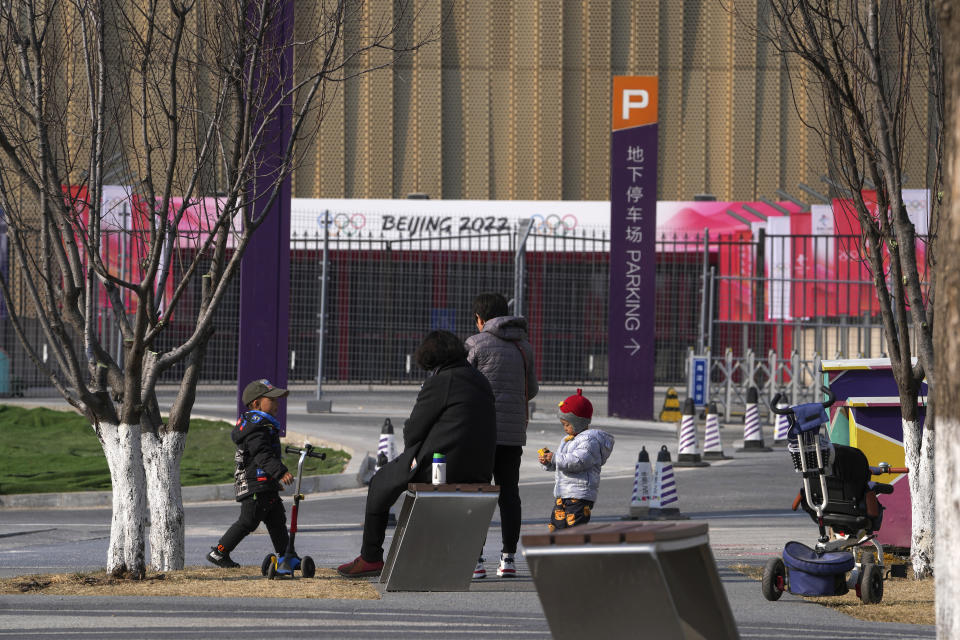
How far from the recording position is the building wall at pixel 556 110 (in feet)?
143

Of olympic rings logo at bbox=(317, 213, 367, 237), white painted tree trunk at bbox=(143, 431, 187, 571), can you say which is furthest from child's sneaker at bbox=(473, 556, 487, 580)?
olympic rings logo at bbox=(317, 213, 367, 237)

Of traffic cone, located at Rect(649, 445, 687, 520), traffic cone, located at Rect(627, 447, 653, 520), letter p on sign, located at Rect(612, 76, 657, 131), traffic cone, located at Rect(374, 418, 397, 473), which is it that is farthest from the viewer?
letter p on sign, located at Rect(612, 76, 657, 131)

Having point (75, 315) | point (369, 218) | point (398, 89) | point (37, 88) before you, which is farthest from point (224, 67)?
point (398, 89)

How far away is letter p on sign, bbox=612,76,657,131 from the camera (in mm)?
23875

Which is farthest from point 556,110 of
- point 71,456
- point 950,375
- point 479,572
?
point 950,375

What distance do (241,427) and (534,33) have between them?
36097 mm

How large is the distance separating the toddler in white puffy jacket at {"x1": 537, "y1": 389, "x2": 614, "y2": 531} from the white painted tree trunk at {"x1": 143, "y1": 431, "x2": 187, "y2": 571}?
236 centimetres

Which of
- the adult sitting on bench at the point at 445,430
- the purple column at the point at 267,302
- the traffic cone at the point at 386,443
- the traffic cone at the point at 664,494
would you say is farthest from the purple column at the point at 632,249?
the adult sitting on bench at the point at 445,430

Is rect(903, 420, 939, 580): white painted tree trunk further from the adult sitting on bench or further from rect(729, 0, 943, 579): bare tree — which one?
the adult sitting on bench

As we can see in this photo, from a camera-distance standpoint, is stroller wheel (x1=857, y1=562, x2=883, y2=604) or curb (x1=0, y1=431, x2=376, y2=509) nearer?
stroller wheel (x1=857, y1=562, x2=883, y2=604)

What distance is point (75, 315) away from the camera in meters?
8.62

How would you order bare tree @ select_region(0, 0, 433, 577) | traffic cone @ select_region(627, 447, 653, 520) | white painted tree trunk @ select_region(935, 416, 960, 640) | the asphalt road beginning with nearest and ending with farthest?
1. white painted tree trunk @ select_region(935, 416, 960, 640)
2. the asphalt road
3. bare tree @ select_region(0, 0, 433, 577)
4. traffic cone @ select_region(627, 447, 653, 520)

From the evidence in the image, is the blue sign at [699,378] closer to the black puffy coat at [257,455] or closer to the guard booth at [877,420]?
the guard booth at [877,420]

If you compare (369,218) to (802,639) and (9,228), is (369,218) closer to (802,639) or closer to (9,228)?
(9,228)
